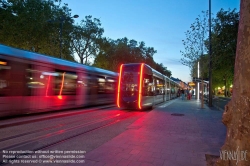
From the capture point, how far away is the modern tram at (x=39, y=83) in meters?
9.01

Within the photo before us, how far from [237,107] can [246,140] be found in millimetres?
565

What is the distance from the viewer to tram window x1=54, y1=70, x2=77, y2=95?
12.1 m

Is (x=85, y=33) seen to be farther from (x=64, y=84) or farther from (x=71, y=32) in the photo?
(x=64, y=84)

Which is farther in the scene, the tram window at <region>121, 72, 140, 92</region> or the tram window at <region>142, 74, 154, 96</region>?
the tram window at <region>142, 74, 154, 96</region>

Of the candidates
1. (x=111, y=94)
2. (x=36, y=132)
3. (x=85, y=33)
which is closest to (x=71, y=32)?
(x=85, y=33)

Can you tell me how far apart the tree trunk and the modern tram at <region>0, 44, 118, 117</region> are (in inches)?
358

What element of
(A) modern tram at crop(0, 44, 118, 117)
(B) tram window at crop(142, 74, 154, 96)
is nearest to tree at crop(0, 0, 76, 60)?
(A) modern tram at crop(0, 44, 118, 117)

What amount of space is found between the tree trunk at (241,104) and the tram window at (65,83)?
1047cm

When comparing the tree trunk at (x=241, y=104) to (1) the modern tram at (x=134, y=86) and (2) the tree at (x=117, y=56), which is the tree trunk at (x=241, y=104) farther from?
(2) the tree at (x=117, y=56)

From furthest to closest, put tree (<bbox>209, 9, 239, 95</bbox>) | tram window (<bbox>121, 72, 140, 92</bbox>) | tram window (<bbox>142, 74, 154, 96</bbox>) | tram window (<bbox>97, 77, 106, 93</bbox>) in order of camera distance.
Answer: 1. tree (<bbox>209, 9, 239, 95</bbox>)
2. tram window (<bbox>97, 77, 106, 93</bbox>)
3. tram window (<bbox>142, 74, 154, 96</bbox>)
4. tram window (<bbox>121, 72, 140, 92</bbox>)

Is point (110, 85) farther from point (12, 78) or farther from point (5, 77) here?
point (5, 77)

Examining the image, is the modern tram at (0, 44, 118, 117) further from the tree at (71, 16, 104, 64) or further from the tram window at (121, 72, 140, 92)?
the tree at (71, 16, 104, 64)

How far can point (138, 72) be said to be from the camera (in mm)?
13375

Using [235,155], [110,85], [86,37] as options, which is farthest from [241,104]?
[86,37]
